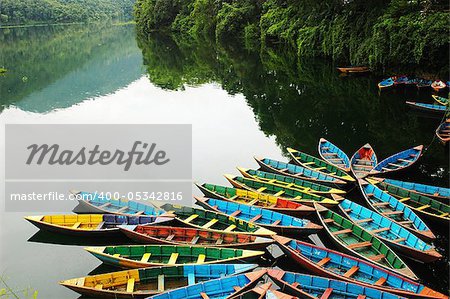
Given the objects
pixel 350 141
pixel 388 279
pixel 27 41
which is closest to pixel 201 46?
pixel 27 41

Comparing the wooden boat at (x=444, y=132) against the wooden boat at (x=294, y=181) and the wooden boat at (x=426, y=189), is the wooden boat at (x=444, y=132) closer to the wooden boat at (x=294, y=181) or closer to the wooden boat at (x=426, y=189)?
the wooden boat at (x=426, y=189)

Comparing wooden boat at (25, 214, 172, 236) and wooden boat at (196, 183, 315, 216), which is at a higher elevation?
wooden boat at (196, 183, 315, 216)

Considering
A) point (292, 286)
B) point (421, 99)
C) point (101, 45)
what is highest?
point (101, 45)

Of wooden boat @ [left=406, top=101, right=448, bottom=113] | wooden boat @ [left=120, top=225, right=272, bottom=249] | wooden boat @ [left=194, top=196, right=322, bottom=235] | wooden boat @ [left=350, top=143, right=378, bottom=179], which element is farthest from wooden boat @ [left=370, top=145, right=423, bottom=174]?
wooden boat @ [left=406, top=101, right=448, bottom=113]

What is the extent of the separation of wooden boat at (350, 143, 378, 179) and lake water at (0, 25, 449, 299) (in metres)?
0.98

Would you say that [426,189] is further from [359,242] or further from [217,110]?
[217,110]

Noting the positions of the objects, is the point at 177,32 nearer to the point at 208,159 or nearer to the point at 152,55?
the point at 152,55

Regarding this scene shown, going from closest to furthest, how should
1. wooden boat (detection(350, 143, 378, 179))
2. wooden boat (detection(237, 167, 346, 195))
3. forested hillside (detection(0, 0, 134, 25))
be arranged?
1. wooden boat (detection(237, 167, 346, 195))
2. wooden boat (detection(350, 143, 378, 179))
3. forested hillside (detection(0, 0, 134, 25))

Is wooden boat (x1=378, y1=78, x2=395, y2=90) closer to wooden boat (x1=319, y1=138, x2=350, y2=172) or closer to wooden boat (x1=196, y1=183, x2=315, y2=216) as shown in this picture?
wooden boat (x1=319, y1=138, x2=350, y2=172)

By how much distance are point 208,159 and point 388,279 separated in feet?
36.9

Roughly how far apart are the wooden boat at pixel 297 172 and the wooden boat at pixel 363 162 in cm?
106

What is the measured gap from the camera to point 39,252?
13.6 metres

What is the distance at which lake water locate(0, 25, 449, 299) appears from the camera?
13.6 metres

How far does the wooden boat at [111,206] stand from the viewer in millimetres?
14406
